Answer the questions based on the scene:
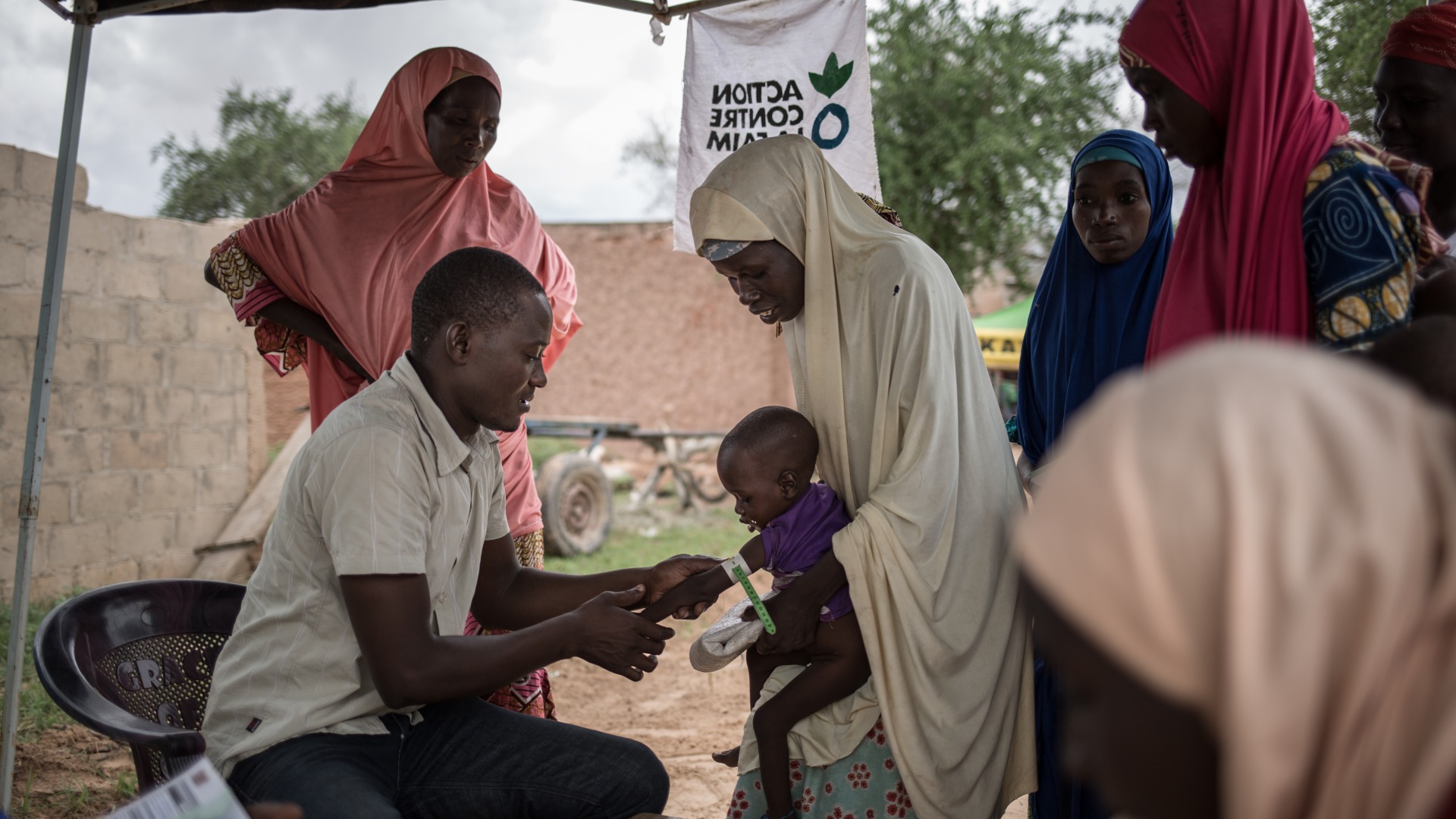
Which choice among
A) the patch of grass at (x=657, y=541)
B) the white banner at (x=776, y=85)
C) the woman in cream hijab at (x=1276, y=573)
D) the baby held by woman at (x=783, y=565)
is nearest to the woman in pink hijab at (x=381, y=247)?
the white banner at (x=776, y=85)

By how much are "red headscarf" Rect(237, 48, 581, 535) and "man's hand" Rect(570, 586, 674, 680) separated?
1439mm

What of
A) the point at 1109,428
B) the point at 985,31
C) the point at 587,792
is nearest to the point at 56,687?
the point at 587,792

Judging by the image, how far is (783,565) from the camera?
2.71 meters

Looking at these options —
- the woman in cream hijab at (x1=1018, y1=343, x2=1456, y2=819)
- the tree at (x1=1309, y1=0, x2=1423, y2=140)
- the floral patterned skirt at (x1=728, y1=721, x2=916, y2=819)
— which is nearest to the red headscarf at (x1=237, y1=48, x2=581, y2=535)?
the floral patterned skirt at (x1=728, y1=721, x2=916, y2=819)

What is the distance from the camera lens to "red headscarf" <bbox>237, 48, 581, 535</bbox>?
384cm

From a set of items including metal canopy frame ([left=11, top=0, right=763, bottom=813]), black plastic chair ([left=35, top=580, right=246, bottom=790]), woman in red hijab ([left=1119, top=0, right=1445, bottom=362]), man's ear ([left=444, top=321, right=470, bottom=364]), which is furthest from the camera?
metal canopy frame ([left=11, top=0, right=763, bottom=813])

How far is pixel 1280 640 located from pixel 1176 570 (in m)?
0.10

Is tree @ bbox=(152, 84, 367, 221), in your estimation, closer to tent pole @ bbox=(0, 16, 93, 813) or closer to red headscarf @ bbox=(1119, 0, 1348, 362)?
tent pole @ bbox=(0, 16, 93, 813)

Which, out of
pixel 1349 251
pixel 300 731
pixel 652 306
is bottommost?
pixel 300 731

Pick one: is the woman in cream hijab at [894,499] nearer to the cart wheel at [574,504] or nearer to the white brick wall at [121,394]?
the white brick wall at [121,394]

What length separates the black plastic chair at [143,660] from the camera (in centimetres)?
223

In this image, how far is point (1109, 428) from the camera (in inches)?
37.6

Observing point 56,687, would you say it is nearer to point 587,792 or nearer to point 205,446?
point 587,792

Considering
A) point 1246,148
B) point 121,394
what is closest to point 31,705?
point 121,394
